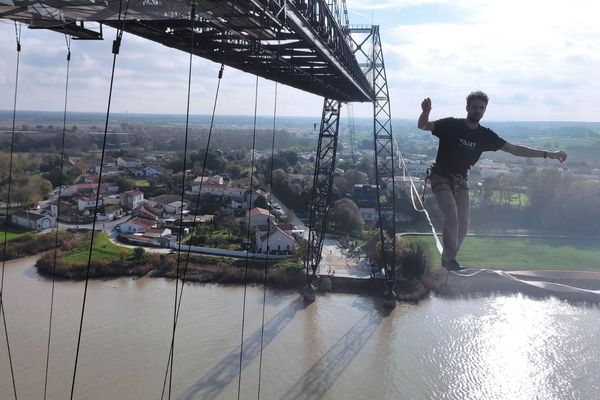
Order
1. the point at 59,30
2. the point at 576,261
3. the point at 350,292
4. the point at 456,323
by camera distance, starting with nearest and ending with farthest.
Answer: the point at 59,30 < the point at 456,323 < the point at 350,292 < the point at 576,261

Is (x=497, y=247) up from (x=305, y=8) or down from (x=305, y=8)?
down

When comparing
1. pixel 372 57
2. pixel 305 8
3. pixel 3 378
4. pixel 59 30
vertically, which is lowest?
pixel 3 378

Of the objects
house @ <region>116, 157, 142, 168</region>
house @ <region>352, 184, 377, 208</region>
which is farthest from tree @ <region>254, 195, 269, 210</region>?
house @ <region>116, 157, 142, 168</region>

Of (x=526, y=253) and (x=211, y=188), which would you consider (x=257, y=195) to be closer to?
(x=211, y=188)

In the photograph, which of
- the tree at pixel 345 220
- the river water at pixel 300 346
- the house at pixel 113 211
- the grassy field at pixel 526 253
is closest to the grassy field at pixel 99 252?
the river water at pixel 300 346

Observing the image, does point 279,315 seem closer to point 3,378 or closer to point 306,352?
point 306,352

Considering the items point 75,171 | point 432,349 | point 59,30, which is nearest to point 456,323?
point 432,349
